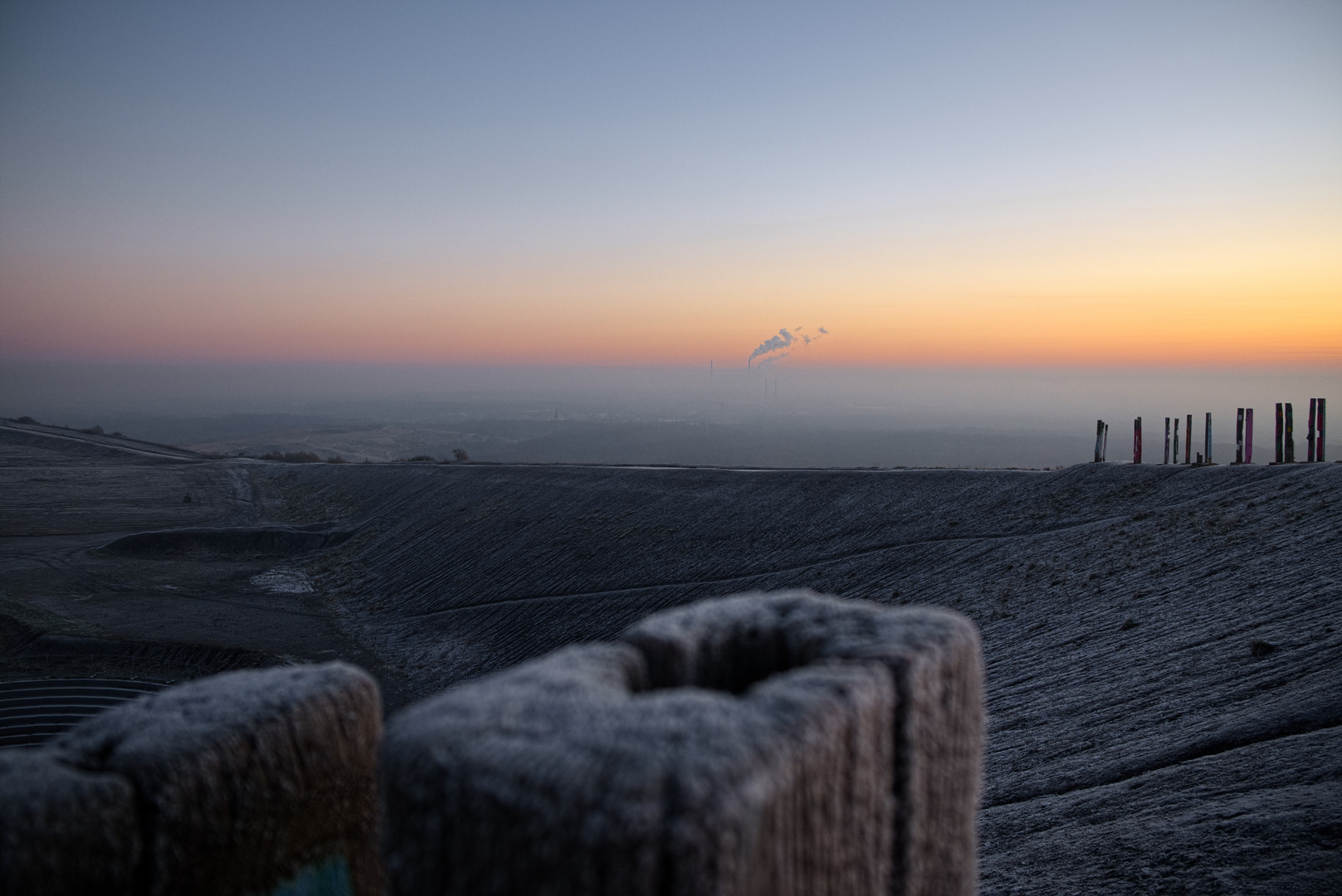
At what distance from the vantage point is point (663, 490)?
101 feet

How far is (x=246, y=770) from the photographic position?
2.11 m

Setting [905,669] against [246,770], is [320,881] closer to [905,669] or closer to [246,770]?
[246,770]

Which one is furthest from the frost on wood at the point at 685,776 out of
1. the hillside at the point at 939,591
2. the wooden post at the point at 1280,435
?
the wooden post at the point at 1280,435

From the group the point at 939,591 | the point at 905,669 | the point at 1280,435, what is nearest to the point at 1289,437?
the point at 1280,435

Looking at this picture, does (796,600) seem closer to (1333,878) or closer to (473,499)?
(1333,878)

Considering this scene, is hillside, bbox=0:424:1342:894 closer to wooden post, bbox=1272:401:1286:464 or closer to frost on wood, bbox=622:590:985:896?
wooden post, bbox=1272:401:1286:464

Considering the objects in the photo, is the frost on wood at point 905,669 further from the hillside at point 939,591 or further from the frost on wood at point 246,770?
the hillside at point 939,591

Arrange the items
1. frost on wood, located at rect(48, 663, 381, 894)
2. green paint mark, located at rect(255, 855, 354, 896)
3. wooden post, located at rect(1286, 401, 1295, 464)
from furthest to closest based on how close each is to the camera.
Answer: wooden post, located at rect(1286, 401, 1295, 464)
green paint mark, located at rect(255, 855, 354, 896)
frost on wood, located at rect(48, 663, 381, 894)

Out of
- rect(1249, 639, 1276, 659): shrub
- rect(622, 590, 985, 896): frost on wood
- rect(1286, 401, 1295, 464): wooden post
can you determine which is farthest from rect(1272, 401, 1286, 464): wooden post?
rect(622, 590, 985, 896): frost on wood

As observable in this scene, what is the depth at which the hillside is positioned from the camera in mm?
7301

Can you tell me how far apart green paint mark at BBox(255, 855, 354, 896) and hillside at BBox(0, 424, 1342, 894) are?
6.12 metres

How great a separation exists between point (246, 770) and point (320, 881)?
49cm

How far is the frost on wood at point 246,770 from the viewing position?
2.00 m

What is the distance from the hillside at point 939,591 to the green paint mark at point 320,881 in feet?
20.1
